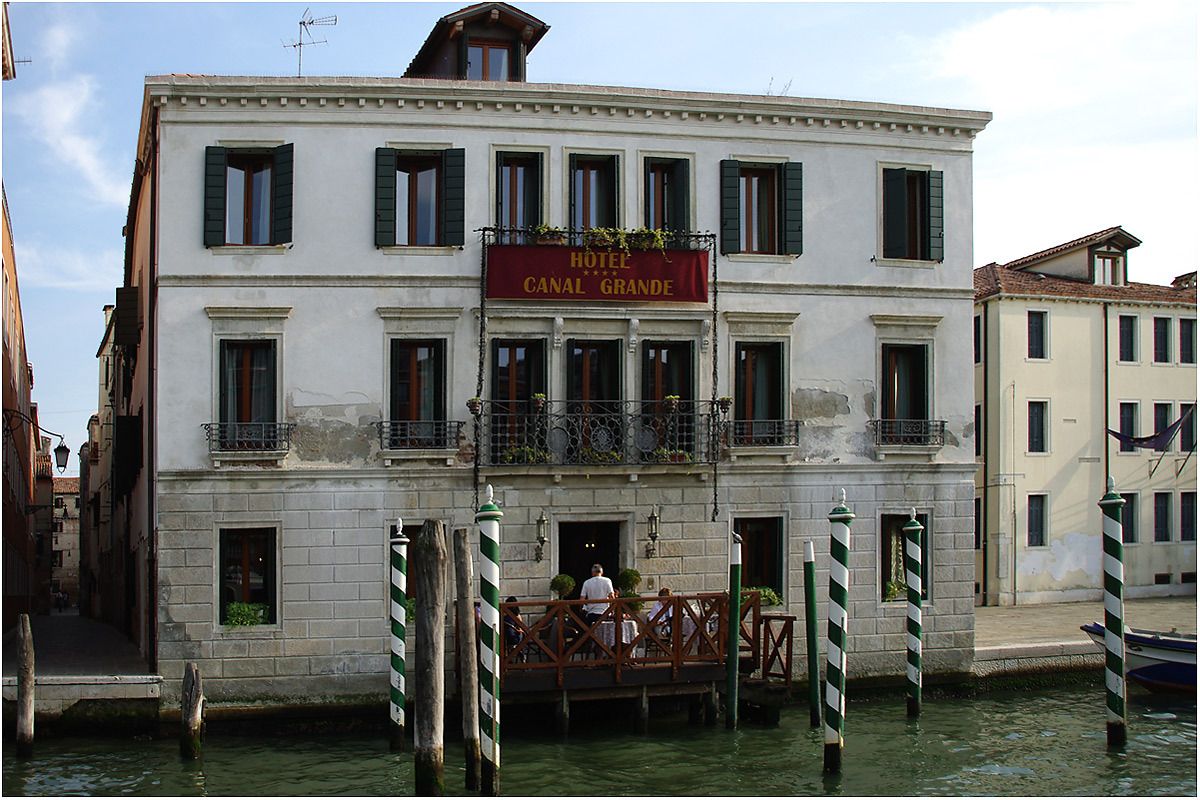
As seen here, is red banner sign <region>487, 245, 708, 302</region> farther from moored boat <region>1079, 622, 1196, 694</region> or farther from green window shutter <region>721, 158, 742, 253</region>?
moored boat <region>1079, 622, 1196, 694</region>

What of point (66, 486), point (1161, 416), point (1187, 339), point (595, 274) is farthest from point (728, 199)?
point (66, 486)

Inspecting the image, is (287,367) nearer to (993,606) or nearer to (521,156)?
(521,156)

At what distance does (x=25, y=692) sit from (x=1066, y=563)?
24012 millimetres

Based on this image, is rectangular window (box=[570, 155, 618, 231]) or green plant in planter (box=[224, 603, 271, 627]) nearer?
green plant in planter (box=[224, 603, 271, 627])

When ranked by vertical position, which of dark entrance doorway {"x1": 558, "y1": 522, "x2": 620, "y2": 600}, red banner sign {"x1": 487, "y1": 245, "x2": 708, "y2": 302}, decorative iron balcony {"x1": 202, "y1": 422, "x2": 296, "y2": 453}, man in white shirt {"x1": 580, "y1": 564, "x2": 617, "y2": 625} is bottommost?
man in white shirt {"x1": 580, "y1": 564, "x2": 617, "y2": 625}

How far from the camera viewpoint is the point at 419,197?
19.6 m

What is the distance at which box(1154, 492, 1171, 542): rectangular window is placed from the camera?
3466cm

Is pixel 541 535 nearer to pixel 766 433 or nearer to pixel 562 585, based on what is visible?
pixel 562 585

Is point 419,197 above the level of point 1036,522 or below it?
above

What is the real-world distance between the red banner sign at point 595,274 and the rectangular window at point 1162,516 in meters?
19.8

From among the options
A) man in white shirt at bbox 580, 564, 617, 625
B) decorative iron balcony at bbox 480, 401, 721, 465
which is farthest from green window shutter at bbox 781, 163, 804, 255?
man in white shirt at bbox 580, 564, 617, 625

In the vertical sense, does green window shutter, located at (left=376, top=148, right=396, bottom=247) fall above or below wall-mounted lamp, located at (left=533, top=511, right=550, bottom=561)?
above

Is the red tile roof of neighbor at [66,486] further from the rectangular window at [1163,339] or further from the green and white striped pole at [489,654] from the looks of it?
the green and white striped pole at [489,654]

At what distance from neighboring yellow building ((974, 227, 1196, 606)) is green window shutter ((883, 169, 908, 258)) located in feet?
39.9
